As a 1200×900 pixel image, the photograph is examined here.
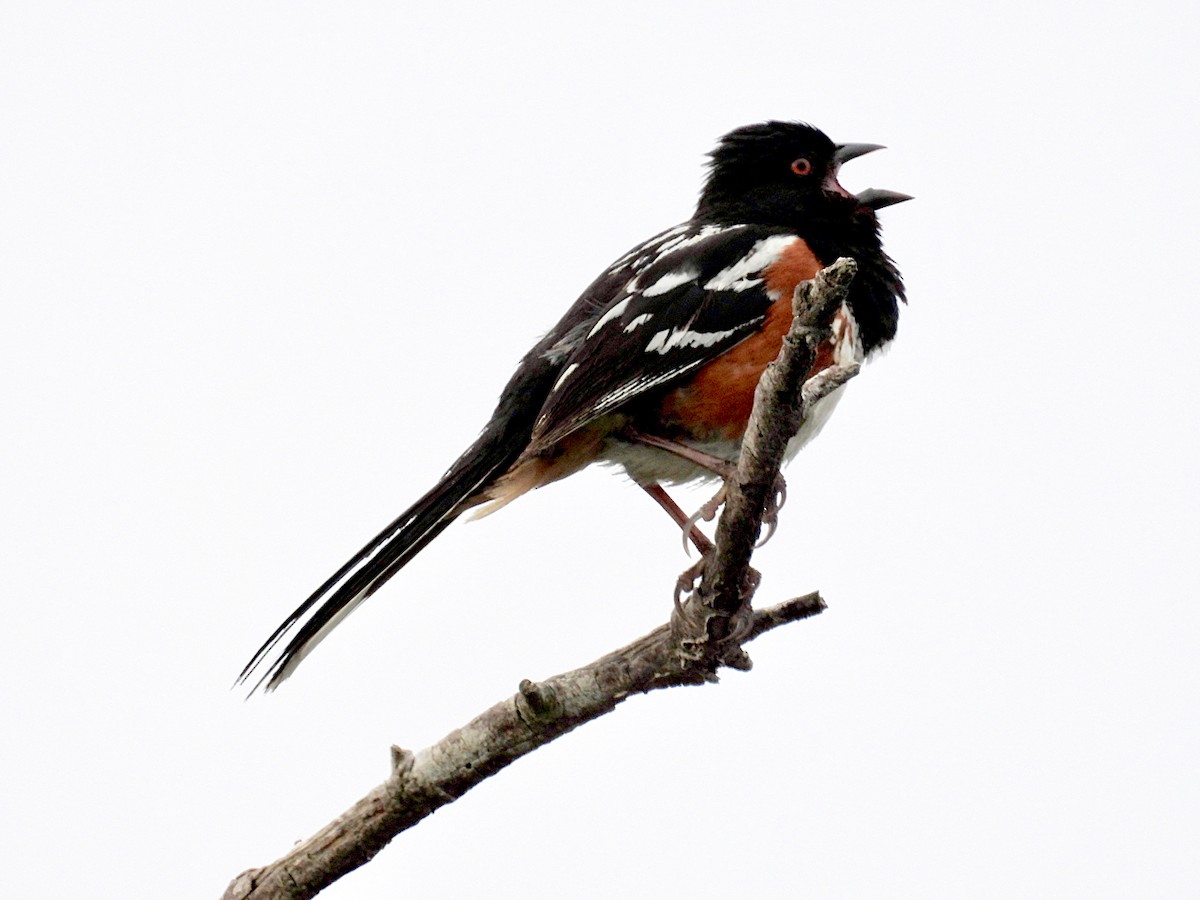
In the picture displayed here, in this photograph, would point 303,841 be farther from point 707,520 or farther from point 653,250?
point 653,250

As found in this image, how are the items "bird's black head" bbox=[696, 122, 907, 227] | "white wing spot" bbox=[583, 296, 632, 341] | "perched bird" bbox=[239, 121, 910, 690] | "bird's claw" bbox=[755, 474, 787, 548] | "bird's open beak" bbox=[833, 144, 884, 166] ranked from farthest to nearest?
"bird's open beak" bbox=[833, 144, 884, 166]
"bird's black head" bbox=[696, 122, 907, 227]
"white wing spot" bbox=[583, 296, 632, 341]
"perched bird" bbox=[239, 121, 910, 690]
"bird's claw" bbox=[755, 474, 787, 548]

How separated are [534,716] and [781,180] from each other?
2.37 metres

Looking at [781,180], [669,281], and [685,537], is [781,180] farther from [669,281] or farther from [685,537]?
[685,537]

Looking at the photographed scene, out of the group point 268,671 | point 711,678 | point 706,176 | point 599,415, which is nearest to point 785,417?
point 711,678

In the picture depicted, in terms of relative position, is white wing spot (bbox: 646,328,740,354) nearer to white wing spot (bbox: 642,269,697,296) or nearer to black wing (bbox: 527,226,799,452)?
black wing (bbox: 527,226,799,452)

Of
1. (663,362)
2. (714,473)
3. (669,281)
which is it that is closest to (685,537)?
(714,473)

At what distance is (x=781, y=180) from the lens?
5.23m

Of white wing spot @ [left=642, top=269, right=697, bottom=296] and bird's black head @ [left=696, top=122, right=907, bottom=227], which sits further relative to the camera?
bird's black head @ [left=696, top=122, right=907, bottom=227]

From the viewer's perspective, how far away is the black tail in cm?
446

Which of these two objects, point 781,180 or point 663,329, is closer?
point 663,329

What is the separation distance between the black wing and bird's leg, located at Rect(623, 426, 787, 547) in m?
0.20

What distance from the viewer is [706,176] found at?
5457 millimetres

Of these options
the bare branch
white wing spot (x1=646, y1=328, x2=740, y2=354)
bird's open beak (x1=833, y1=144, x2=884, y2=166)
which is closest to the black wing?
white wing spot (x1=646, y1=328, x2=740, y2=354)

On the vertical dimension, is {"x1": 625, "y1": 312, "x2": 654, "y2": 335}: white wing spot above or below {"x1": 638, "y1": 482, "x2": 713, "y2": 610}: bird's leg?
above
